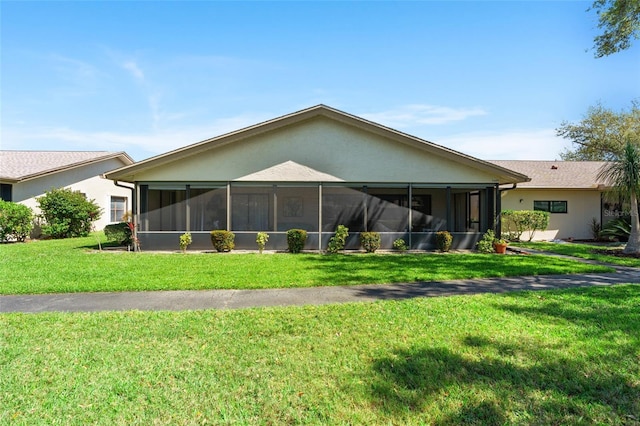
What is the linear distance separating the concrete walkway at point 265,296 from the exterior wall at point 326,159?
6.42m

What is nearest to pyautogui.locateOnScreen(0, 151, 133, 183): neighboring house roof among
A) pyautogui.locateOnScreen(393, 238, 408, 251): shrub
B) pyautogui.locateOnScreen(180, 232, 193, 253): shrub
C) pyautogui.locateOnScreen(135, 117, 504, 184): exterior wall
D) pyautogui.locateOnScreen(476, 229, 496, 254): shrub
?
pyautogui.locateOnScreen(135, 117, 504, 184): exterior wall

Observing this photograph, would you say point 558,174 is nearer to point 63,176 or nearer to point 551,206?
point 551,206

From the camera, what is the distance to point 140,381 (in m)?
3.21

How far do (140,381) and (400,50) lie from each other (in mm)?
11677

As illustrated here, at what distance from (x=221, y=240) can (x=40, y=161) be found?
15.5 metres

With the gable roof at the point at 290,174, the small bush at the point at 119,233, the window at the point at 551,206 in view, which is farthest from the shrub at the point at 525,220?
the small bush at the point at 119,233

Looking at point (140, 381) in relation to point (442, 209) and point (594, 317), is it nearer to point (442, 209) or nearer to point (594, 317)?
point (594, 317)

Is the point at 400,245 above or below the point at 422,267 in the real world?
above

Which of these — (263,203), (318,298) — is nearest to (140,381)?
(318,298)

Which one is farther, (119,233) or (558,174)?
(558,174)

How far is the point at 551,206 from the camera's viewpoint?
18547mm

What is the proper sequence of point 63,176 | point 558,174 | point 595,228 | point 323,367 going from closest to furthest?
point 323,367 < point 595,228 < point 63,176 < point 558,174

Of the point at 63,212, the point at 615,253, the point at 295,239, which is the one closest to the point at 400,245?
the point at 295,239

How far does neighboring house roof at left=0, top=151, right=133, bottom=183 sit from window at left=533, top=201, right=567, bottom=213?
2592 cm
